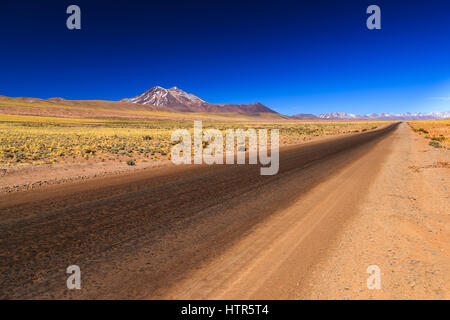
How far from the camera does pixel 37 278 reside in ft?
10.0

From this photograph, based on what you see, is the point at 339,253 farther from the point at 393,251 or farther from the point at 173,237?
the point at 173,237

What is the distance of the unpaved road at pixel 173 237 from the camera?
298 cm

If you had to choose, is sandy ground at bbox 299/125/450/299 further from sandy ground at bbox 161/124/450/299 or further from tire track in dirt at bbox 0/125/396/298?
tire track in dirt at bbox 0/125/396/298

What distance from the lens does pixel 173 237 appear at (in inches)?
167

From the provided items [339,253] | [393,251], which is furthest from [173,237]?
[393,251]

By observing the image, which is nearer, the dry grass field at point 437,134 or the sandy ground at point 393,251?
the sandy ground at point 393,251

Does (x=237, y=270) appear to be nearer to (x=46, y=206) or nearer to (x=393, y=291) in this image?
(x=393, y=291)

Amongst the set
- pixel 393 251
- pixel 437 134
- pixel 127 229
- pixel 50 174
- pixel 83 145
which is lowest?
pixel 393 251

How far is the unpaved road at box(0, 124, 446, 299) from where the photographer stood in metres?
2.98

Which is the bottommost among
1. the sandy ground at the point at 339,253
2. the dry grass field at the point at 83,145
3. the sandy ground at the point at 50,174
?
the sandy ground at the point at 339,253

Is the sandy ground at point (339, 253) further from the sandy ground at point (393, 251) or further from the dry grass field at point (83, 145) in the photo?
the dry grass field at point (83, 145)

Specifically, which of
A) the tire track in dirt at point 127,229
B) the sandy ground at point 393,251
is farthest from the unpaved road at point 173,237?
the sandy ground at point 393,251
